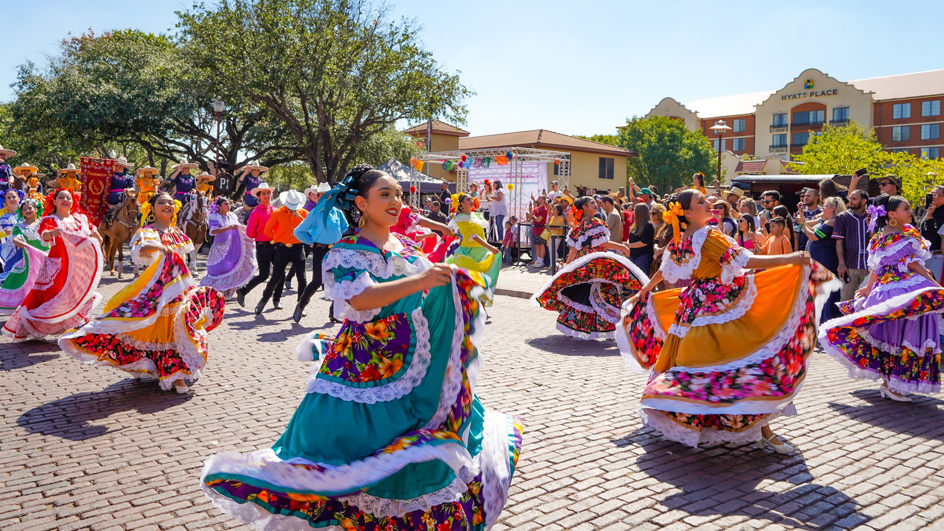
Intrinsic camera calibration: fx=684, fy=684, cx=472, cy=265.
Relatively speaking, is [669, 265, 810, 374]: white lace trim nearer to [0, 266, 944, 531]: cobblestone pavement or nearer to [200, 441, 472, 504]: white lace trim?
[0, 266, 944, 531]: cobblestone pavement

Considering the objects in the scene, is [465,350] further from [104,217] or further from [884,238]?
[104,217]

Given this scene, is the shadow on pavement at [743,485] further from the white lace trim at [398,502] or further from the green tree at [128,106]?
the green tree at [128,106]

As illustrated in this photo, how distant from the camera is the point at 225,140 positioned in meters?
34.5

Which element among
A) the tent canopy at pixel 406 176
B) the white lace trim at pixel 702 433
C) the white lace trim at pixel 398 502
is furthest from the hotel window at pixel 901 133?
the white lace trim at pixel 398 502

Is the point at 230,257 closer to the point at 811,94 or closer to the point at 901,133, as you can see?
the point at 811,94

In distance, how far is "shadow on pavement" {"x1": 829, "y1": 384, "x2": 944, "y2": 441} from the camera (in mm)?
5301

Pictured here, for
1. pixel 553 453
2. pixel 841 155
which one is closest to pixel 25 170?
pixel 553 453

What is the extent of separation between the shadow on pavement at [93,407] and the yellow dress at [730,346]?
4.01 m

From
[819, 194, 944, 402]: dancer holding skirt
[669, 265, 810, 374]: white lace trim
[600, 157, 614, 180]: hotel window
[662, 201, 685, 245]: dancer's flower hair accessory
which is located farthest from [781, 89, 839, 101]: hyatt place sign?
[669, 265, 810, 374]: white lace trim

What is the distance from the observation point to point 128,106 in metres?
29.0

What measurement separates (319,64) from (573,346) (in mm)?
17463

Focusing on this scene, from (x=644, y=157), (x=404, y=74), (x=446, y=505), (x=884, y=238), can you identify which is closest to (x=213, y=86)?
(x=404, y=74)

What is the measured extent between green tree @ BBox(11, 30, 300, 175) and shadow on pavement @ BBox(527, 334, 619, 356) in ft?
63.6

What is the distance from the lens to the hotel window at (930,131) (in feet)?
209
